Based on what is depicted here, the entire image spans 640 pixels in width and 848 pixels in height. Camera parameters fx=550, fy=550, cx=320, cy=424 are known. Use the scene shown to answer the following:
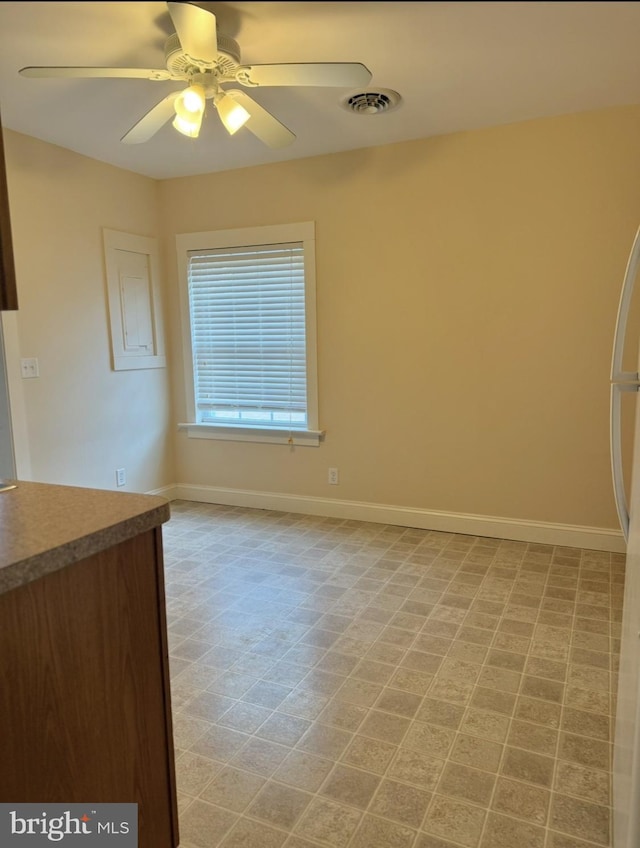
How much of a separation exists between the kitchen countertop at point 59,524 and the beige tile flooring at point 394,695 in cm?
91

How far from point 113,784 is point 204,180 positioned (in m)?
3.82

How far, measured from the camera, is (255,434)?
4.13 metres

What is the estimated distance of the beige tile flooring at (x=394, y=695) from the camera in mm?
1486

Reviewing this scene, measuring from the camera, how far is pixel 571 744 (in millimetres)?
1730

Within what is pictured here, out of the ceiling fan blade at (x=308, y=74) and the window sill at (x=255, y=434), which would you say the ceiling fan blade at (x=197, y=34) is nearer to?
the ceiling fan blade at (x=308, y=74)

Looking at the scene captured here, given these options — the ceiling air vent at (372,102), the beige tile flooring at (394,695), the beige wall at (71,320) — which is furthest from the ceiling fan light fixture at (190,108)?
the beige tile flooring at (394,695)

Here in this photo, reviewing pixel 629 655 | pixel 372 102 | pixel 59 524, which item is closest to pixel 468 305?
pixel 372 102

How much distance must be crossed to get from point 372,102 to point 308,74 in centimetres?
95

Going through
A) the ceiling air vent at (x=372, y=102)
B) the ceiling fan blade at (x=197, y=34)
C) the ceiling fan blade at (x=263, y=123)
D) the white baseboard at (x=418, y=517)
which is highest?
the ceiling air vent at (x=372, y=102)

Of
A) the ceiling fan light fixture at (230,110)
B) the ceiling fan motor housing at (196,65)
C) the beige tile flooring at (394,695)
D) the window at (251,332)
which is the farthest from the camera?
the window at (251,332)

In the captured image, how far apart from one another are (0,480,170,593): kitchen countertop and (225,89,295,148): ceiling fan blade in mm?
1709

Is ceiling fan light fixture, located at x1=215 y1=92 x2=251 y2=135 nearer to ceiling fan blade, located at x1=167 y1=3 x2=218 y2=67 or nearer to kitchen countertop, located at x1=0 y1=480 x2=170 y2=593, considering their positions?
ceiling fan blade, located at x1=167 y1=3 x2=218 y2=67

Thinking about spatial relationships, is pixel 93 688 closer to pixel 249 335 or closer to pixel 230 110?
pixel 230 110

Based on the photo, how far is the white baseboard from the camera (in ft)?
10.7
